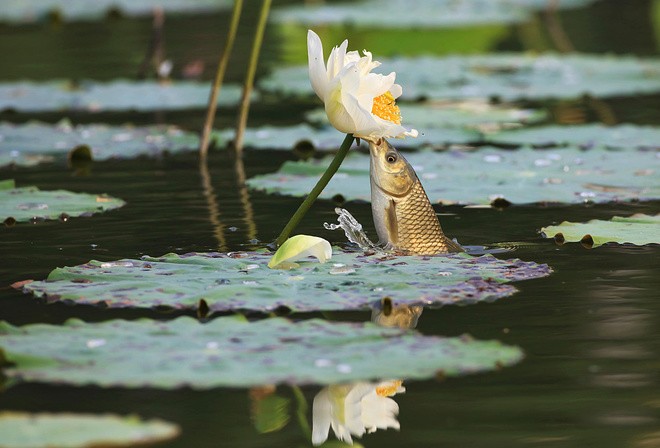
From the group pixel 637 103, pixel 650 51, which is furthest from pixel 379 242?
pixel 650 51

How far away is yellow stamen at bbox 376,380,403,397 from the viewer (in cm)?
379

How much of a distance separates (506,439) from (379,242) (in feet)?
7.31

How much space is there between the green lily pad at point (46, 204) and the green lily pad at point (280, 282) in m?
1.50

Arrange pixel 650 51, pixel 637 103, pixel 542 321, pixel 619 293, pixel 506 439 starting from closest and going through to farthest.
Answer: pixel 506 439
pixel 542 321
pixel 619 293
pixel 637 103
pixel 650 51

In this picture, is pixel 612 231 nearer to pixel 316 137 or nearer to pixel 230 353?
pixel 230 353

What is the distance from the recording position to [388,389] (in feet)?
12.6

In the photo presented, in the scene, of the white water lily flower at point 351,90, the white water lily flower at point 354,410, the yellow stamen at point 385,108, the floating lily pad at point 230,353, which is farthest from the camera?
the yellow stamen at point 385,108

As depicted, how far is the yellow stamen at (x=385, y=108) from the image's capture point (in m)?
5.10

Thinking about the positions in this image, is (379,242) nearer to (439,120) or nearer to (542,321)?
(542,321)

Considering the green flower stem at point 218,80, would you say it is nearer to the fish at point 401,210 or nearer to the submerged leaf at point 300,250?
the fish at point 401,210

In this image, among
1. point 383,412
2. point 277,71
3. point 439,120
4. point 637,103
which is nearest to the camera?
point 383,412

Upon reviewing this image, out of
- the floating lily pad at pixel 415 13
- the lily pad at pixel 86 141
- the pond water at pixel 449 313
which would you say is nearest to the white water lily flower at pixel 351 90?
the pond water at pixel 449 313

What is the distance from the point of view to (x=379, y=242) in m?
5.60

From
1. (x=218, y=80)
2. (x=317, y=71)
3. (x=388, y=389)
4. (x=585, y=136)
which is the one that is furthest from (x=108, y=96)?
(x=388, y=389)
